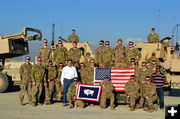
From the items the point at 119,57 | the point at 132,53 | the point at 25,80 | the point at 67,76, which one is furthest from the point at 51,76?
the point at 132,53

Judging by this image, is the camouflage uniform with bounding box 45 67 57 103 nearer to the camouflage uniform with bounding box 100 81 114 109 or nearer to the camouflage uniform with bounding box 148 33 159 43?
the camouflage uniform with bounding box 100 81 114 109

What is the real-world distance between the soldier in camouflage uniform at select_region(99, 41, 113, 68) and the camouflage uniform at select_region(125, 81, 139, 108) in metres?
1.89

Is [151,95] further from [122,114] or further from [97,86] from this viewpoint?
[97,86]

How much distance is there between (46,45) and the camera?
35.2ft

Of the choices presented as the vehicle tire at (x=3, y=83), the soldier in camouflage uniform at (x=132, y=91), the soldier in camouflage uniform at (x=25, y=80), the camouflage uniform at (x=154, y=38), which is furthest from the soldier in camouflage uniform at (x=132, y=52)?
the vehicle tire at (x=3, y=83)

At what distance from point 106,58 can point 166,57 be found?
15.3 feet

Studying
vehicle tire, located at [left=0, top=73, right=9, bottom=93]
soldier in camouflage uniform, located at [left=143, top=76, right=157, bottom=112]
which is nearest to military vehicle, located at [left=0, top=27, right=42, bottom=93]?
vehicle tire, located at [left=0, top=73, right=9, bottom=93]

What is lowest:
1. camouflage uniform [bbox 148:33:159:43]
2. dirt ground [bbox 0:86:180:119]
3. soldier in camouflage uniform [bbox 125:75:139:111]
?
dirt ground [bbox 0:86:180:119]

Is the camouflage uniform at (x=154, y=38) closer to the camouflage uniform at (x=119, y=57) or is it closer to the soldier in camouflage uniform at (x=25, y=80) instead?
the camouflage uniform at (x=119, y=57)

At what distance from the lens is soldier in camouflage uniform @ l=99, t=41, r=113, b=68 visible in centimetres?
1011

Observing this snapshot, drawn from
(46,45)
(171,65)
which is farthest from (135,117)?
(171,65)

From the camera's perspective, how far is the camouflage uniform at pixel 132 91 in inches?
329

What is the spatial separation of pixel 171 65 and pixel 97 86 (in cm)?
550

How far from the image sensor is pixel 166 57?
13359 millimetres
